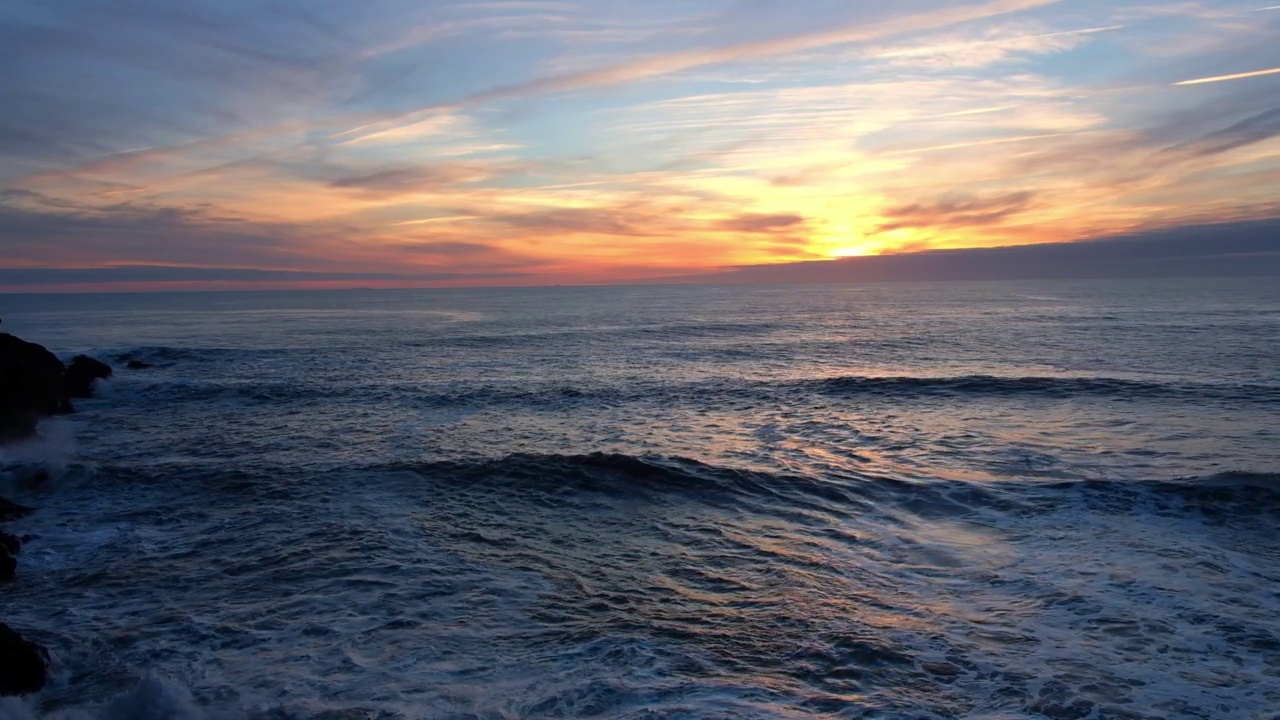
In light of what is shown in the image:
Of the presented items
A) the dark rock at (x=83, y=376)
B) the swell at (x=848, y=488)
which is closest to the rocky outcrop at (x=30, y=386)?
the dark rock at (x=83, y=376)

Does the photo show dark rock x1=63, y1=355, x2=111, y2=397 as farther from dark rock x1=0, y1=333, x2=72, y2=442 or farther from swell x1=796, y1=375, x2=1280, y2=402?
swell x1=796, y1=375, x2=1280, y2=402

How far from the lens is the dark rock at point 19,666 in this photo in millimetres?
7820

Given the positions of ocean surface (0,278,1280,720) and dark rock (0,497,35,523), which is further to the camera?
dark rock (0,497,35,523)

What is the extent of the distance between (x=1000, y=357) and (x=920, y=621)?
3228cm

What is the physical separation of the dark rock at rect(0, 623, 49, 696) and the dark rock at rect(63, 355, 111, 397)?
25832mm

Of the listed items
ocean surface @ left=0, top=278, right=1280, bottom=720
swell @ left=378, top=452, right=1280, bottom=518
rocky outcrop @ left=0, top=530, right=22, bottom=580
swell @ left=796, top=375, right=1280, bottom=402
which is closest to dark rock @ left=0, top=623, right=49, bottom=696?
ocean surface @ left=0, top=278, right=1280, bottom=720

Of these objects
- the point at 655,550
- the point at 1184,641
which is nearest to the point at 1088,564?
the point at 1184,641

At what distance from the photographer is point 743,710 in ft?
25.0

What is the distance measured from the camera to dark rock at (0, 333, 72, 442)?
864 inches

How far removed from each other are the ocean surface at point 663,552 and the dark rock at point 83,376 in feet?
3.58

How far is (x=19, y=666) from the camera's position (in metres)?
7.95

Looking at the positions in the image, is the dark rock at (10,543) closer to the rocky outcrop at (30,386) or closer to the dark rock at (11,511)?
the dark rock at (11,511)

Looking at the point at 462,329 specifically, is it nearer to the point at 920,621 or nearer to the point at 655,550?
the point at 655,550

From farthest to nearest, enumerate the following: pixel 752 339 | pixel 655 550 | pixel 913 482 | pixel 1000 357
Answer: pixel 752 339 < pixel 1000 357 < pixel 913 482 < pixel 655 550
